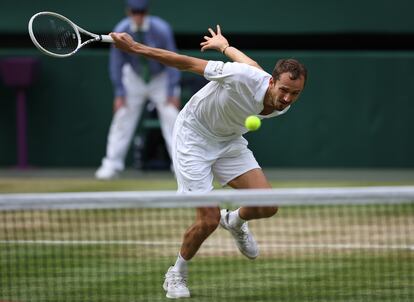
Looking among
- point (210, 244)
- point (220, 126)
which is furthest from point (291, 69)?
point (210, 244)

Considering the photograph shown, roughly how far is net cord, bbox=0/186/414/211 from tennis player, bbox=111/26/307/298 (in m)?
0.93

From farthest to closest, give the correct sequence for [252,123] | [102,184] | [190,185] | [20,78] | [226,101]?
[20,78] < [102,184] < [190,185] < [226,101] < [252,123]

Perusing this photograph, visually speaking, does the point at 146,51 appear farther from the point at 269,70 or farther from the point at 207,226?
the point at 269,70

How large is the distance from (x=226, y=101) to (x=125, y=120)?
5.51 meters

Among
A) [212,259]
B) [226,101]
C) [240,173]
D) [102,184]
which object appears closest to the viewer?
[226,101]

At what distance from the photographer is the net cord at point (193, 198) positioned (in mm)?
5004

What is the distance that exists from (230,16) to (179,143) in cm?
641

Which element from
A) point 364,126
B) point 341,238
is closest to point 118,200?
point 341,238

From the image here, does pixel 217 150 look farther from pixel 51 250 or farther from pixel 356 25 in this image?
pixel 356 25

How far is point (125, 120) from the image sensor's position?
11.5m

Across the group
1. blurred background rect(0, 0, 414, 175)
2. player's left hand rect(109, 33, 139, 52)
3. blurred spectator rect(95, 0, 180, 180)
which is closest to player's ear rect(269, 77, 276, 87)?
player's left hand rect(109, 33, 139, 52)

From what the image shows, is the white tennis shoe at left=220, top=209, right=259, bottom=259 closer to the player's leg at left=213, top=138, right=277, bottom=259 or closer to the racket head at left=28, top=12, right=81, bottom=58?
the player's leg at left=213, top=138, right=277, bottom=259

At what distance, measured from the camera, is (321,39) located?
42.1 ft

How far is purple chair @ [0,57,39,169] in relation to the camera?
1221 centimetres
